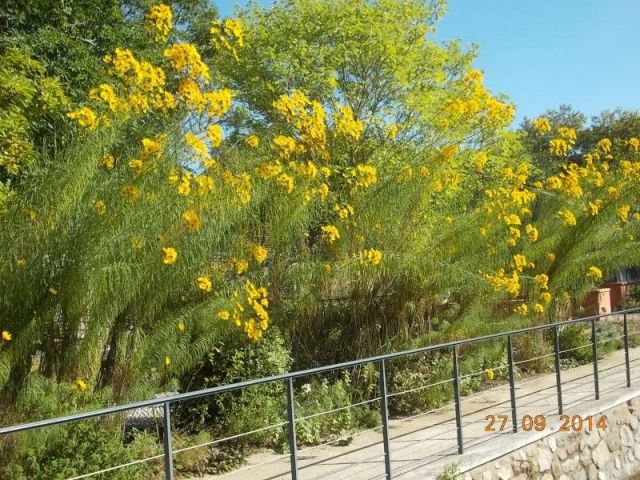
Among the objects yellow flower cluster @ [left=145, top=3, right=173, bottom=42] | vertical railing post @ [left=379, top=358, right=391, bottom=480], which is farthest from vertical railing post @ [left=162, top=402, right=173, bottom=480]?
yellow flower cluster @ [left=145, top=3, right=173, bottom=42]

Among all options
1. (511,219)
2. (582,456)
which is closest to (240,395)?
(582,456)

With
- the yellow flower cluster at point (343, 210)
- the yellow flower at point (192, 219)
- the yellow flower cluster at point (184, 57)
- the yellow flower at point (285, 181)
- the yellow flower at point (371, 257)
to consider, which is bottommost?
the yellow flower at point (371, 257)

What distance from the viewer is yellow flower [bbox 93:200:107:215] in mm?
5430

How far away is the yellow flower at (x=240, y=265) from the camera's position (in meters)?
6.67

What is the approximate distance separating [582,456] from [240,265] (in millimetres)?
3764

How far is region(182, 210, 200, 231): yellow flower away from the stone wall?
2.62 metres

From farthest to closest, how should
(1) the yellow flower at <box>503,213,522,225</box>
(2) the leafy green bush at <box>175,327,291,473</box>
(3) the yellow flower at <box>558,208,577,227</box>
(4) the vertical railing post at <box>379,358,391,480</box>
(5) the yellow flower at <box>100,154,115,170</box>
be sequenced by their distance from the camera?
(3) the yellow flower at <box>558,208,577,227</box> → (1) the yellow flower at <box>503,213,522,225</box> → (2) the leafy green bush at <box>175,327,291,473</box> → (5) the yellow flower at <box>100,154,115,170</box> → (4) the vertical railing post at <box>379,358,391,480</box>

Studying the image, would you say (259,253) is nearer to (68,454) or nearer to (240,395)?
(240,395)

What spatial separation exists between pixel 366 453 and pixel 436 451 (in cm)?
57

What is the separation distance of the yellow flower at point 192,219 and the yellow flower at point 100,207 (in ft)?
1.99

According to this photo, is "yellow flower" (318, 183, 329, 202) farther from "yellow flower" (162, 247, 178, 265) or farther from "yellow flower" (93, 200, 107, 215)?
"yellow flower" (93, 200, 107, 215)

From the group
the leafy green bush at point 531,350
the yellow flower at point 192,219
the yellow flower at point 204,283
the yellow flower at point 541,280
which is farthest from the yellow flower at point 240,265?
the leafy green bush at point 531,350

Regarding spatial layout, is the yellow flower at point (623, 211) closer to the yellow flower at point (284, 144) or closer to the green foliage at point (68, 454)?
the yellow flower at point (284, 144)

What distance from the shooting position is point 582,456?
303 inches
